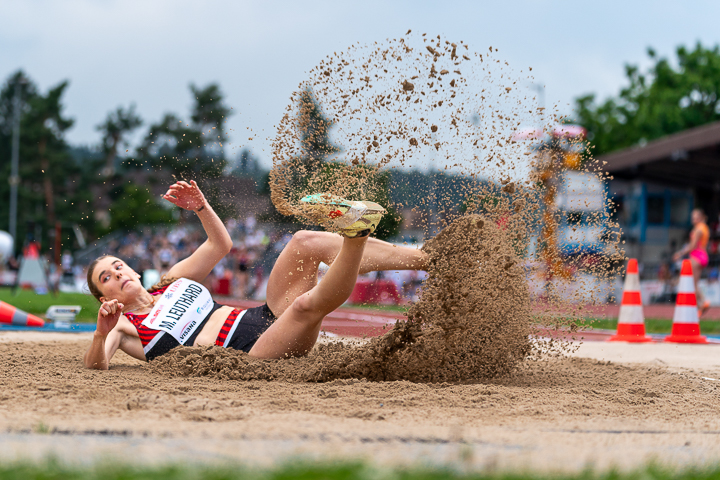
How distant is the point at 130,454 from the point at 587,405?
204cm

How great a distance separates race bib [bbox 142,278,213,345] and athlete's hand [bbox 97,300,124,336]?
14.5 inches

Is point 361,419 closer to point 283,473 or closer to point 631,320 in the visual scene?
point 283,473

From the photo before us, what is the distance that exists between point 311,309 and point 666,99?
37.1 metres

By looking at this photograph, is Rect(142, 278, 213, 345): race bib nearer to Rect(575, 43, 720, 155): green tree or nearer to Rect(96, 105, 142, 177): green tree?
Rect(575, 43, 720, 155): green tree

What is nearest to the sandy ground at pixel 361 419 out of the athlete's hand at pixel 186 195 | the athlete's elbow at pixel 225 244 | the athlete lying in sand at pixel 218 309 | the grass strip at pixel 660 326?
the athlete lying in sand at pixel 218 309

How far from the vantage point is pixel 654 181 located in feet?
76.2

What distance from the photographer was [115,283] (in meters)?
3.82

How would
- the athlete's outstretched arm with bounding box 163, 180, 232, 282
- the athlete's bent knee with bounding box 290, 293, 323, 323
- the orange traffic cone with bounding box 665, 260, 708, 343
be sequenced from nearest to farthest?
1. the athlete's bent knee with bounding box 290, 293, 323, 323
2. the athlete's outstretched arm with bounding box 163, 180, 232, 282
3. the orange traffic cone with bounding box 665, 260, 708, 343

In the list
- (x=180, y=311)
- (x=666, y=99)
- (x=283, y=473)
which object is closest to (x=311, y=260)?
(x=180, y=311)

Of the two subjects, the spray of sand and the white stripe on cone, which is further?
the white stripe on cone

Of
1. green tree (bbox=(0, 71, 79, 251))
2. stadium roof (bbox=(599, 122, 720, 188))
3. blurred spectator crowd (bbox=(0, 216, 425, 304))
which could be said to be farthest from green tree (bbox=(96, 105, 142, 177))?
stadium roof (bbox=(599, 122, 720, 188))

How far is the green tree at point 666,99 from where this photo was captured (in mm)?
34906

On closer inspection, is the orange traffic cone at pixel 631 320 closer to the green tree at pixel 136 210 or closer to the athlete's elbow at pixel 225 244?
the athlete's elbow at pixel 225 244

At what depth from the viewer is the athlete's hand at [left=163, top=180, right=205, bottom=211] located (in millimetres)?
4066
